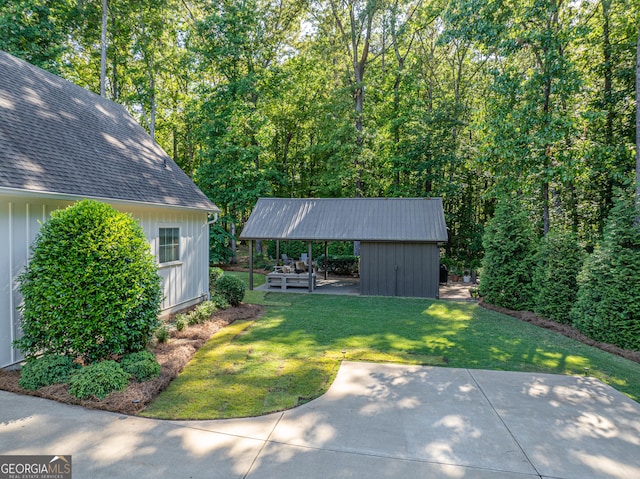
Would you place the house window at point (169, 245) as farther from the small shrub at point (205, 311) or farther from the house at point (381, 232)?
the house at point (381, 232)

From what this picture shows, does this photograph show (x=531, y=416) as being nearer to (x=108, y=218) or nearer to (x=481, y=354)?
(x=481, y=354)

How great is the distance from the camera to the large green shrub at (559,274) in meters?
8.99

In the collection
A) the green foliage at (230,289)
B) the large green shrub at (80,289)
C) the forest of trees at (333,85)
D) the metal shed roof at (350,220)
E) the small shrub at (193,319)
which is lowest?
the small shrub at (193,319)

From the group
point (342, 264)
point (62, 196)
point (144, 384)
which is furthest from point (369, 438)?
point (342, 264)

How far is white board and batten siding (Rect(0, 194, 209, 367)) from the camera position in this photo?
524 centimetres

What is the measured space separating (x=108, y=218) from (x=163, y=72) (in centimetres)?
1912

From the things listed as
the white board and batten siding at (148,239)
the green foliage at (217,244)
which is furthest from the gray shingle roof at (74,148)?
the green foliage at (217,244)

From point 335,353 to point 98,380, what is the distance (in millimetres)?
3835

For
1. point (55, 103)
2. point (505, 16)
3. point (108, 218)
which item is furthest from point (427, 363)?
point (505, 16)

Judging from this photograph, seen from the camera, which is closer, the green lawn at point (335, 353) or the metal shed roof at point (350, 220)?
the green lawn at point (335, 353)

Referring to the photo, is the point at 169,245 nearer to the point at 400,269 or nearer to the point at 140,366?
the point at 140,366

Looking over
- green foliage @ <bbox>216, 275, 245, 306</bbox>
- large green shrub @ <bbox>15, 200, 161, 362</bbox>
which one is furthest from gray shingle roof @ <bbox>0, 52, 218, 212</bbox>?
green foliage @ <bbox>216, 275, 245, 306</bbox>

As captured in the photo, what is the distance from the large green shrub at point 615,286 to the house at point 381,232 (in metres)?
4.58

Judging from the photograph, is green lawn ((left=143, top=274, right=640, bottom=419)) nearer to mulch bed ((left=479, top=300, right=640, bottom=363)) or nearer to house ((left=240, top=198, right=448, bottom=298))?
mulch bed ((left=479, top=300, right=640, bottom=363))
